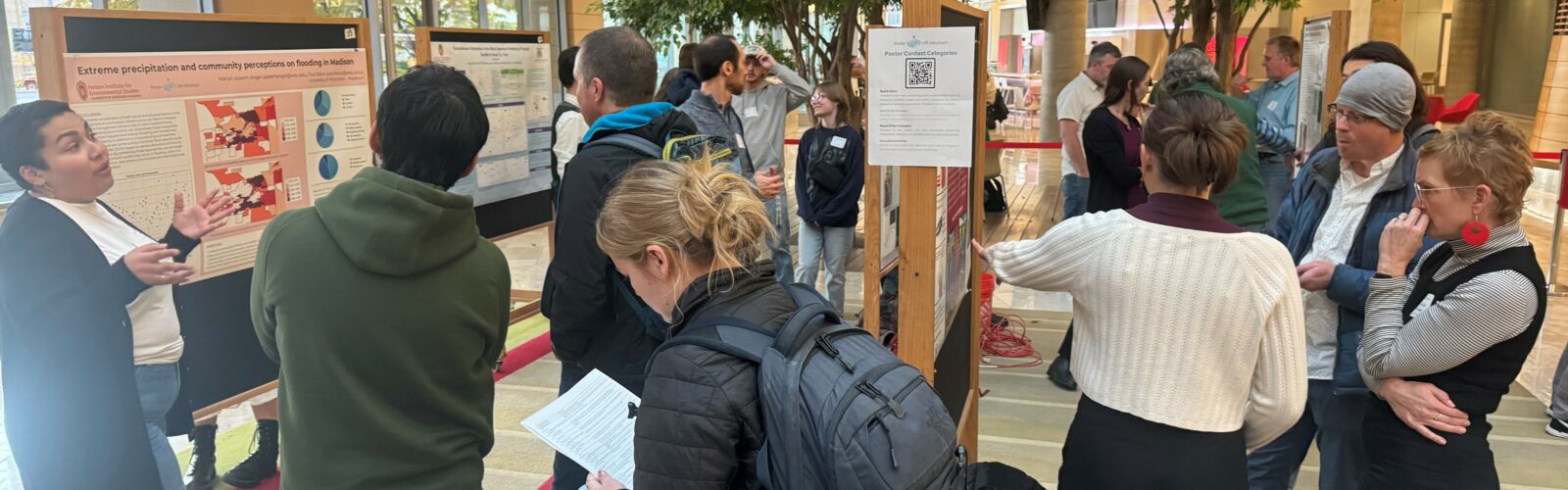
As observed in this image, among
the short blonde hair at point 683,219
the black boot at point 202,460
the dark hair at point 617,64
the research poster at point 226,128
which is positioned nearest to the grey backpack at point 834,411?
the short blonde hair at point 683,219

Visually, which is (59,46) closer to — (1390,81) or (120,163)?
(120,163)

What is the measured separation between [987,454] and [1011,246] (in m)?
1.96

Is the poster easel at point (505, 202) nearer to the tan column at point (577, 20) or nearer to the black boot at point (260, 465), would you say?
the black boot at point (260, 465)

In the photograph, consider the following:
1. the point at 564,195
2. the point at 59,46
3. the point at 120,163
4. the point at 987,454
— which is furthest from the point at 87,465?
the point at 987,454

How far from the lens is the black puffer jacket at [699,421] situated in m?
1.35

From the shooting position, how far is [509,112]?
18.8 feet

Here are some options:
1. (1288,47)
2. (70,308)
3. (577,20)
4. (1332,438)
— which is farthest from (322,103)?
(577,20)

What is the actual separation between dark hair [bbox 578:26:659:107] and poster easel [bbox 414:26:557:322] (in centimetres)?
232

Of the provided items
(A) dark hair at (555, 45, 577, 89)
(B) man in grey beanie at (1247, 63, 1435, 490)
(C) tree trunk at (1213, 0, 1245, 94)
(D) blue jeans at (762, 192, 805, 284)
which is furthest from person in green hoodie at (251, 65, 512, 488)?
(C) tree trunk at (1213, 0, 1245, 94)

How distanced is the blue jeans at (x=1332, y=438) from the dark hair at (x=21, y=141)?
3233mm

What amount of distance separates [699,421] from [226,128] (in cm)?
289

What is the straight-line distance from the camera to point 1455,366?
2211 mm

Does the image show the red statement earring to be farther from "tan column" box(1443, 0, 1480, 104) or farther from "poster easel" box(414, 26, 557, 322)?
"tan column" box(1443, 0, 1480, 104)

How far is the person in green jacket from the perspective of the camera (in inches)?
170
